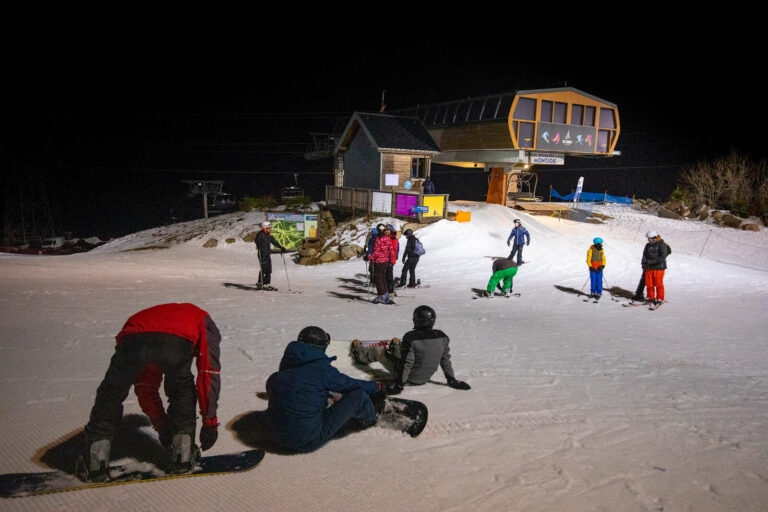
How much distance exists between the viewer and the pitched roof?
2820 cm

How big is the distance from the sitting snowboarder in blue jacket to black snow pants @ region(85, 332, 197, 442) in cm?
78

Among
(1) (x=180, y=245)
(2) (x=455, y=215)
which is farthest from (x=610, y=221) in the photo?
(1) (x=180, y=245)

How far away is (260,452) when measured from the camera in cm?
439

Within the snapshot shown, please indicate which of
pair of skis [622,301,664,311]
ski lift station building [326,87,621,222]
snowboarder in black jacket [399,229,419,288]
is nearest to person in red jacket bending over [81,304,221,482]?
snowboarder in black jacket [399,229,419,288]

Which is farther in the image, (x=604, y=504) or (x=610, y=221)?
(x=610, y=221)

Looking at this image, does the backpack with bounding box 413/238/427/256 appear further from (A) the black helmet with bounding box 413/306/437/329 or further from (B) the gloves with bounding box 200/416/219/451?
(B) the gloves with bounding box 200/416/219/451

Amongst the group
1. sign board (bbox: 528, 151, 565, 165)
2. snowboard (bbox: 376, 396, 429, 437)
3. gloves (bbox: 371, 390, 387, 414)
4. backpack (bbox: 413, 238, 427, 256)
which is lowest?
snowboard (bbox: 376, 396, 429, 437)

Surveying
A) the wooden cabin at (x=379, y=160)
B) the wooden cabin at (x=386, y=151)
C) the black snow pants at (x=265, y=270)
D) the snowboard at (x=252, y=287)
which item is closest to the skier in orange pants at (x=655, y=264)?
the snowboard at (x=252, y=287)

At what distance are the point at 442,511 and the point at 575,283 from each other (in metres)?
13.5

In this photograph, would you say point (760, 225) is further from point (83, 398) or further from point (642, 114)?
point (83, 398)

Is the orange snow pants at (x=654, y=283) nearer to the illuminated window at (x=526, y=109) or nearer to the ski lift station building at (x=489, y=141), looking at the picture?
the ski lift station building at (x=489, y=141)

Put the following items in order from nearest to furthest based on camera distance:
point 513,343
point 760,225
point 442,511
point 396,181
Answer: point 442,511 → point 513,343 → point 760,225 → point 396,181

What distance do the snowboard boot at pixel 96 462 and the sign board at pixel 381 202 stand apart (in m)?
20.0

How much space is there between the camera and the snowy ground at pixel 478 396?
13.0 ft
